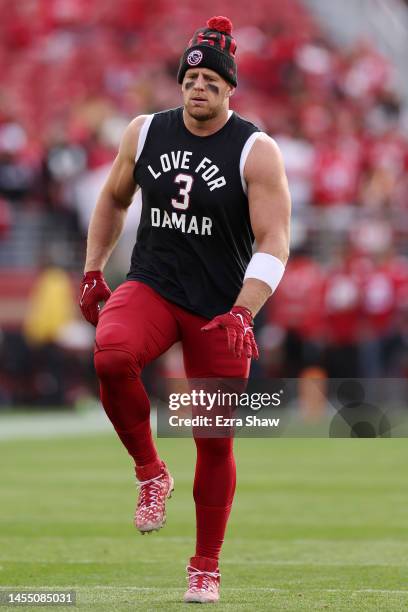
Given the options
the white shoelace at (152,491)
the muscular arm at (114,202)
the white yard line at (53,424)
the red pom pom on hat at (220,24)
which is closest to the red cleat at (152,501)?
the white shoelace at (152,491)

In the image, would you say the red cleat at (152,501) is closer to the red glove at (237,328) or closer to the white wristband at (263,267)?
the red glove at (237,328)

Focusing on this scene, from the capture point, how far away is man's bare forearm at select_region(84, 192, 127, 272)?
22.4ft

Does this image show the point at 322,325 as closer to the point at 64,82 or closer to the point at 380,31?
the point at 64,82

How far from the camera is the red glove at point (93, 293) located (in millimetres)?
6879

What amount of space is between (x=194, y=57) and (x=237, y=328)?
124 centimetres

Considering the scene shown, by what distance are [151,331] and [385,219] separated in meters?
14.5

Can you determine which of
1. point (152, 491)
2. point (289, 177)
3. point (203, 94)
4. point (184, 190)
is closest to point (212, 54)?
point (203, 94)

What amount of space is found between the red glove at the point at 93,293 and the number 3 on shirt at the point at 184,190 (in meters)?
0.67

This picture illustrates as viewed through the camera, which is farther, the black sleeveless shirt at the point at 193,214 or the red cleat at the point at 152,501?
the black sleeveless shirt at the point at 193,214

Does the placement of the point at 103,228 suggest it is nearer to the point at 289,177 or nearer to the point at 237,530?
the point at 237,530

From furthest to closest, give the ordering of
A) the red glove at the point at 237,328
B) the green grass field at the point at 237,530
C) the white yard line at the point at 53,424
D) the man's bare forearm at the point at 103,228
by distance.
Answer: the white yard line at the point at 53,424, the man's bare forearm at the point at 103,228, the green grass field at the point at 237,530, the red glove at the point at 237,328

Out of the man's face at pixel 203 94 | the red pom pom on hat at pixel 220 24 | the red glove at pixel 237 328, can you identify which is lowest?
the red glove at pixel 237 328

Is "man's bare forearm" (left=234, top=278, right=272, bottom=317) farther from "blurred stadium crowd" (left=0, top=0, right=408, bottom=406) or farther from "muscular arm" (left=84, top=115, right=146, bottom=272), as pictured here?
"blurred stadium crowd" (left=0, top=0, right=408, bottom=406)

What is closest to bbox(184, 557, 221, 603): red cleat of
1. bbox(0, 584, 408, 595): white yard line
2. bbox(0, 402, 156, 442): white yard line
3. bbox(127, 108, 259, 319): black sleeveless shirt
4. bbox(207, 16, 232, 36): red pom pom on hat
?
bbox(0, 584, 408, 595): white yard line
